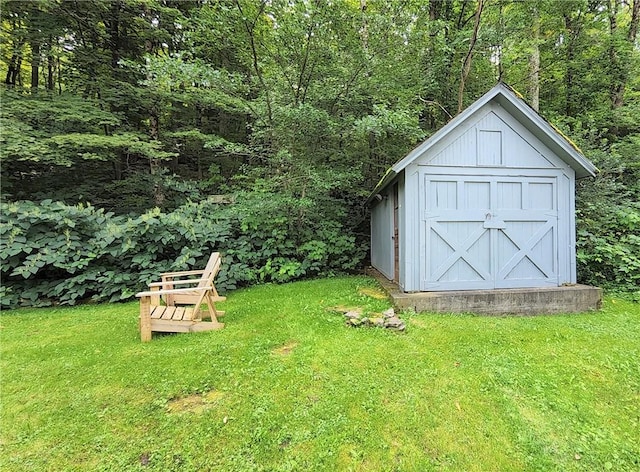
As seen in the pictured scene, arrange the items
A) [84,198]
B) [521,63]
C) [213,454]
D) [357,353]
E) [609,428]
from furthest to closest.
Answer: [521,63] < [84,198] < [357,353] < [609,428] < [213,454]

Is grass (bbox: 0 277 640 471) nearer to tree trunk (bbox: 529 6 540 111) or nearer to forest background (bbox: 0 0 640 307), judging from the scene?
forest background (bbox: 0 0 640 307)

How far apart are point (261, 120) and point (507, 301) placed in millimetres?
6194

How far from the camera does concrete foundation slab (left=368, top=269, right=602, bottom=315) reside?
4.63 m

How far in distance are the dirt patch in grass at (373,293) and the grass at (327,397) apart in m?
1.00

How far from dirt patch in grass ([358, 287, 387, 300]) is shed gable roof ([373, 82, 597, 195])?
84.4 inches

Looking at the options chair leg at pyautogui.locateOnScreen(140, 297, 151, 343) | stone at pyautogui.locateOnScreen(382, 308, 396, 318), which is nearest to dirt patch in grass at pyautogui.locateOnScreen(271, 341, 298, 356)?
stone at pyautogui.locateOnScreen(382, 308, 396, 318)

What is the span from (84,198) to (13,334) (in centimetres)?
447

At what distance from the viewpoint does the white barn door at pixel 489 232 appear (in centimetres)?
489

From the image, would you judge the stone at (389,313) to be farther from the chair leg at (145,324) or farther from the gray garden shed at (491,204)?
the chair leg at (145,324)

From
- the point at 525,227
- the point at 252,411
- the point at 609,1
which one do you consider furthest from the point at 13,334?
the point at 609,1

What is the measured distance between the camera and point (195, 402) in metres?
2.64

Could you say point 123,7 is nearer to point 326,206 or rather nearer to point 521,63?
point 326,206

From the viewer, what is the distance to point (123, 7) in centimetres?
803

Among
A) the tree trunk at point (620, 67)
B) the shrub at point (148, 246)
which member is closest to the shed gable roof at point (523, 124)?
the shrub at point (148, 246)
